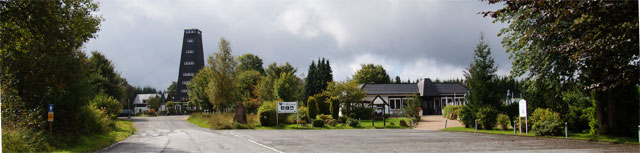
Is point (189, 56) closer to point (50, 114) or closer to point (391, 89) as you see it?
point (391, 89)

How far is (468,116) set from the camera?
82.9 feet

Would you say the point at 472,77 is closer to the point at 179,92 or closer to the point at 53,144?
the point at 53,144

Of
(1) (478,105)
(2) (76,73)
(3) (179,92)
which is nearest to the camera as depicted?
(2) (76,73)

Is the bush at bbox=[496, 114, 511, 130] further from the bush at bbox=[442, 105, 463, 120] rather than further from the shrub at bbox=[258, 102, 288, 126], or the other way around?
the shrub at bbox=[258, 102, 288, 126]

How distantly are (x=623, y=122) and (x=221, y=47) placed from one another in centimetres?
2658

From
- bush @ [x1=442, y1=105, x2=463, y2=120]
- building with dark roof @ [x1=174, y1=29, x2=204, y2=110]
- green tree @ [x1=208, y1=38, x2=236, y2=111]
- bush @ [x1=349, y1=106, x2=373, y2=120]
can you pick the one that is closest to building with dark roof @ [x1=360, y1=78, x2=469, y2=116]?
bush @ [x1=442, y1=105, x2=463, y2=120]

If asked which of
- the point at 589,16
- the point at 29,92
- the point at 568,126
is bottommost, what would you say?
the point at 568,126

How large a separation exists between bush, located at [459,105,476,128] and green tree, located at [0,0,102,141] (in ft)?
64.1

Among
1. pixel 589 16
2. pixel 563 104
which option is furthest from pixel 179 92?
pixel 589 16

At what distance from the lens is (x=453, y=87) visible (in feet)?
172

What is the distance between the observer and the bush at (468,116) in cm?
2492

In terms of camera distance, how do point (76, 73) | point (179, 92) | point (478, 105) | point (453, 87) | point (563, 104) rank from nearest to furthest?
1. point (76, 73)
2. point (563, 104)
3. point (478, 105)
4. point (453, 87)
5. point (179, 92)

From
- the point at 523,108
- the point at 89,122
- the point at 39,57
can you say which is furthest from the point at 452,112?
the point at 39,57

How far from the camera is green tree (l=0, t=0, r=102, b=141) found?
12.6 m
